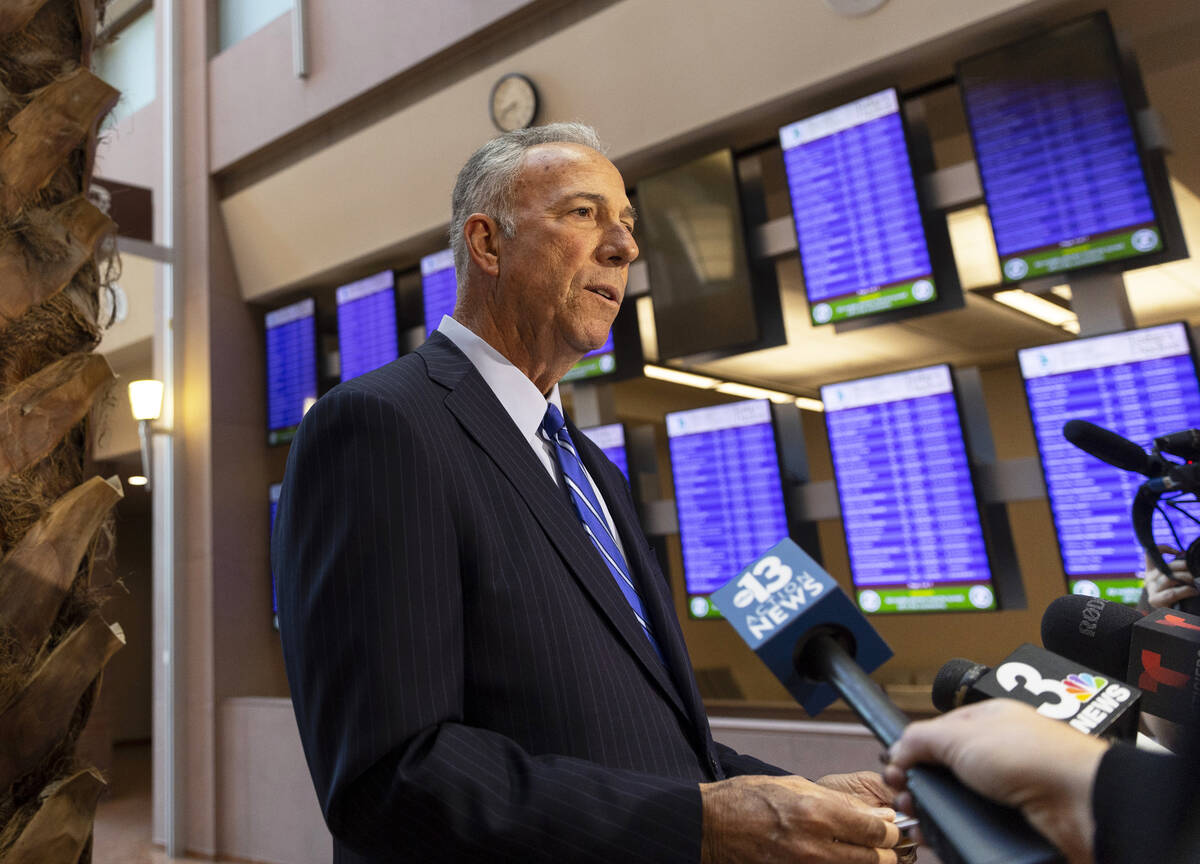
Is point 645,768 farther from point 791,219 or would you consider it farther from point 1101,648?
point 791,219

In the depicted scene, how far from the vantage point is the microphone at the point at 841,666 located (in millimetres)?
529

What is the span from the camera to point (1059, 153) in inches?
109

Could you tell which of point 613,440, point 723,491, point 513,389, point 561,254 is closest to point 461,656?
point 513,389

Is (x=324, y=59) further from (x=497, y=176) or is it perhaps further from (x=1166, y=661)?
(x=1166, y=661)

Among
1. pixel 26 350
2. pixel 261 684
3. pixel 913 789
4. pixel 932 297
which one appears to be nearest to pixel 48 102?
pixel 26 350

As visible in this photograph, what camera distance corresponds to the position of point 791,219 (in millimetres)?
3412

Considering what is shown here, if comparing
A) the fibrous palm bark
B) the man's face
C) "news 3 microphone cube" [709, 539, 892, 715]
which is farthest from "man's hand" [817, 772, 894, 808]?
the fibrous palm bark

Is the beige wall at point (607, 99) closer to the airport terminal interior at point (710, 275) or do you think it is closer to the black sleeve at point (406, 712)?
the airport terminal interior at point (710, 275)

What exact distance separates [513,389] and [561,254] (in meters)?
0.25

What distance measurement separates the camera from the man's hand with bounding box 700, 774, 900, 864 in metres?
0.81

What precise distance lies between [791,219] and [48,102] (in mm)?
2764

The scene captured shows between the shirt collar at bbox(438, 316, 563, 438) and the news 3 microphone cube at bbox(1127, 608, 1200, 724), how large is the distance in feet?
2.89

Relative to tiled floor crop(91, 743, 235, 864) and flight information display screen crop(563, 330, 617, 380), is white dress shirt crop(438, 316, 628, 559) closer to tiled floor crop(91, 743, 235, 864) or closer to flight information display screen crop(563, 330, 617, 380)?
flight information display screen crop(563, 330, 617, 380)

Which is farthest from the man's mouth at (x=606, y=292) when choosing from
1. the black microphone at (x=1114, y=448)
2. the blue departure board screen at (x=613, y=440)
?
the blue departure board screen at (x=613, y=440)
